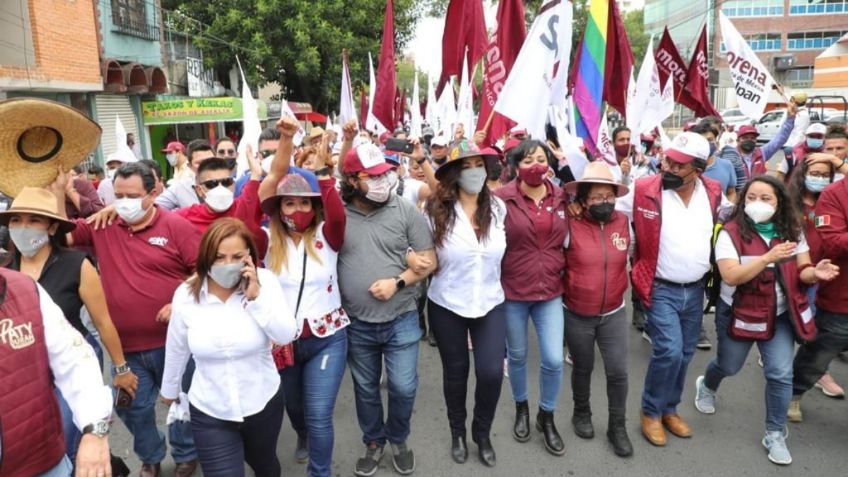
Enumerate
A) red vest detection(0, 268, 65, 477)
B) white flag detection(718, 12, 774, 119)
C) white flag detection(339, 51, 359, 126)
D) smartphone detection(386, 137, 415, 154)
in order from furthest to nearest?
white flag detection(339, 51, 359, 126) < white flag detection(718, 12, 774, 119) < smartphone detection(386, 137, 415, 154) < red vest detection(0, 268, 65, 477)

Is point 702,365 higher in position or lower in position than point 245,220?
lower

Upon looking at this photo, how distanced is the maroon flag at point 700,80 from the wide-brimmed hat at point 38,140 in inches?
272

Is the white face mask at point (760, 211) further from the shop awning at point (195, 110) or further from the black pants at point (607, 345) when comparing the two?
the shop awning at point (195, 110)

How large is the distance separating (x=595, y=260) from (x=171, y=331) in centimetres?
234

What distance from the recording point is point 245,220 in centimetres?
314

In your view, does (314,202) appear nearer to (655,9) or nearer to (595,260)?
(595,260)

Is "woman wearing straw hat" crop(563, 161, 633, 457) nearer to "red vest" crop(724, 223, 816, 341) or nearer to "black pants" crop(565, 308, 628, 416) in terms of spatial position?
"black pants" crop(565, 308, 628, 416)

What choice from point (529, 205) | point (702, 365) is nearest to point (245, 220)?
point (529, 205)

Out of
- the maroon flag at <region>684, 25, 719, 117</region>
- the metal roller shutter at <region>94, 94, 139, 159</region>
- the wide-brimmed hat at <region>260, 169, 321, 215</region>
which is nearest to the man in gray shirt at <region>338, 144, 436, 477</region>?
the wide-brimmed hat at <region>260, 169, 321, 215</region>

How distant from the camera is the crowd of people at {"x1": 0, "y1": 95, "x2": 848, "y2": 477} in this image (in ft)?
8.95

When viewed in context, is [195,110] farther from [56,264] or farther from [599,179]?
[599,179]

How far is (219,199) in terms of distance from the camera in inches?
143

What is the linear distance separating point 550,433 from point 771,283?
5.25 feet

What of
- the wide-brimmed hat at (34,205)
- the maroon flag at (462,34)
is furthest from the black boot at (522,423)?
the maroon flag at (462,34)
